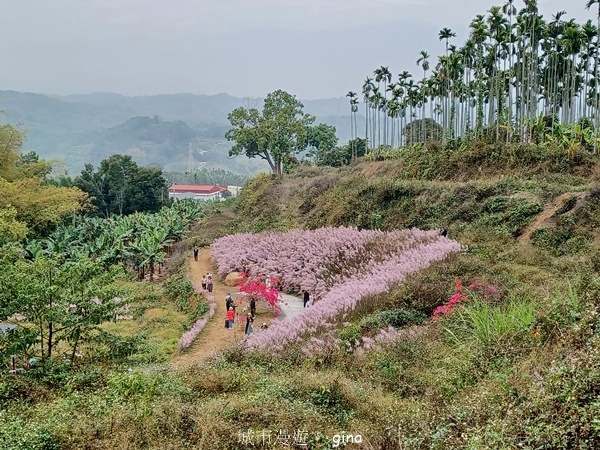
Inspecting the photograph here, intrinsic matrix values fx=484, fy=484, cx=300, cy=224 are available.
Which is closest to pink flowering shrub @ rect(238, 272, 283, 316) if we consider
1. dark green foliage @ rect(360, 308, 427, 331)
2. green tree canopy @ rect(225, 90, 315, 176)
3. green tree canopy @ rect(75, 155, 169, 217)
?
dark green foliage @ rect(360, 308, 427, 331)

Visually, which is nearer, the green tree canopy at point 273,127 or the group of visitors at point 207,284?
the group of visitors at point 207,284

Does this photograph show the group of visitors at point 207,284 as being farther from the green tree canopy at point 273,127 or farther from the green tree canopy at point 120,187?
the green tree canopy at point 120,187

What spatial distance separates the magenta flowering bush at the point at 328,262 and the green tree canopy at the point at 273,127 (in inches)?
920

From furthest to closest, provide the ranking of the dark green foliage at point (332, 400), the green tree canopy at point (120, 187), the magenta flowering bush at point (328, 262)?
1. the green tree canopy at point (120, 187)
2. the magenta flowering bush at point (328, 262)
3. the dark green foliage at point (332, 400)

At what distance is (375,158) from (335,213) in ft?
49.6

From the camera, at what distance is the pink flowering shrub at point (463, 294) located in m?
9.95

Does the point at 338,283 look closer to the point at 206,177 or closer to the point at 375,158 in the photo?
the point at 375,158

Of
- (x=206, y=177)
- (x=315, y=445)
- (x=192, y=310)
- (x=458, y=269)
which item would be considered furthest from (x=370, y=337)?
(x=206, y=177)

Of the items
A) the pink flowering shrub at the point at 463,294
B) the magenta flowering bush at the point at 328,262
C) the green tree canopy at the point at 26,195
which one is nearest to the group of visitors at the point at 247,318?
the magenta flowering bush at the point at 328,262

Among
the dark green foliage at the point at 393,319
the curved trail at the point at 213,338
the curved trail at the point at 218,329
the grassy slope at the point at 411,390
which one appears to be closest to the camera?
the grassy slope at the point at 411,390

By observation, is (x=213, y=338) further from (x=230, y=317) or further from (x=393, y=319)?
(x=393, y=319)

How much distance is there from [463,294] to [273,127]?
3910cm

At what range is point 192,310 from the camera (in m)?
18.3

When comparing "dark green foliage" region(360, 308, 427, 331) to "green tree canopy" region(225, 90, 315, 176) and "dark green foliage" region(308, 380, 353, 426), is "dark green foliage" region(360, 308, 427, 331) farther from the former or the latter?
"green tree canopy" region(225, 90, 315, 176)
